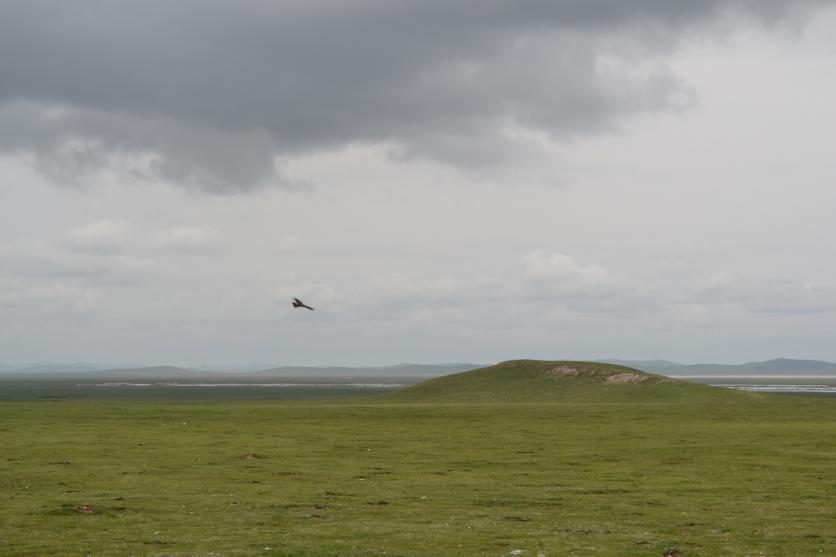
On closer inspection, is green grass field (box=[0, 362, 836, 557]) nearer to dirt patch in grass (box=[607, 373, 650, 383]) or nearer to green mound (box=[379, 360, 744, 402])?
green mound (box=[379, 360, 744, 402])

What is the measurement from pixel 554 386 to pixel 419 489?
10305 centimetres

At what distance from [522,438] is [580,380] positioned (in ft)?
255

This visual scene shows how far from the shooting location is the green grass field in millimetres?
28703

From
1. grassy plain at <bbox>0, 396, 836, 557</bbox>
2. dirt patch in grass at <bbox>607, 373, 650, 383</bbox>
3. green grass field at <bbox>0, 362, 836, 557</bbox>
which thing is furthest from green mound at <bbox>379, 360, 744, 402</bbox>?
grassy plain at <bbox>0, 396, 836, 557</bbox>

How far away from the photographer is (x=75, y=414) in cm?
9888

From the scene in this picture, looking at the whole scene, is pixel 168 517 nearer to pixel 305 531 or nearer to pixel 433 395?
pixel 305 531

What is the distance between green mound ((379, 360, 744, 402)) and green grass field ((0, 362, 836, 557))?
148 feet

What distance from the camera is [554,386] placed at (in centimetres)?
14188

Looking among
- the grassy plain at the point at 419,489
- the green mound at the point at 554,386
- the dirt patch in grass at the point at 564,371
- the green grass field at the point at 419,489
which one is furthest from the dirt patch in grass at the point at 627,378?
the grassy plain at the point at 419,489

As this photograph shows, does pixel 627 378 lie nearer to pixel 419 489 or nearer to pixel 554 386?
pixel 554 386

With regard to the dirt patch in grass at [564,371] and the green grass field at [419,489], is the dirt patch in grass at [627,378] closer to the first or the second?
the dirt patch in grass at [564,371]

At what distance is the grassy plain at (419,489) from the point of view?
28.7 meters

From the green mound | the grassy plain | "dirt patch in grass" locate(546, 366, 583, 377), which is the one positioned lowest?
the grassy plain

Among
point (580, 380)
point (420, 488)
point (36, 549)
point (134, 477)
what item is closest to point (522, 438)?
point (420, 488)
